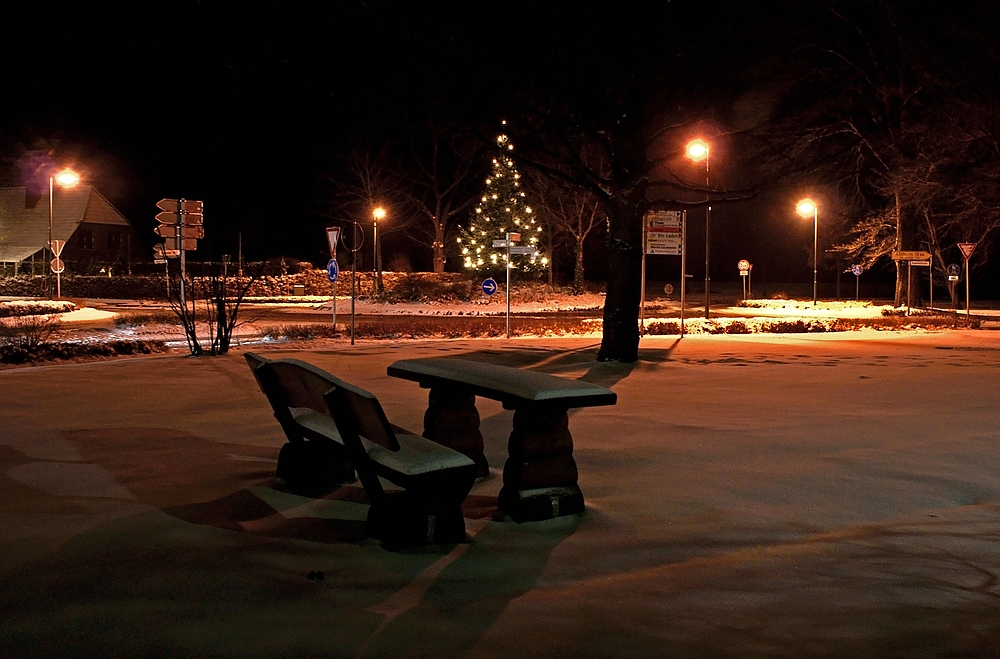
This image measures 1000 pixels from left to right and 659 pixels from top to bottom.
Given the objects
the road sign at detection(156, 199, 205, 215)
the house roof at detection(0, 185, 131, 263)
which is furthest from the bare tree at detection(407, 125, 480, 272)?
the road sign at detection(156, 199, 205, 215)

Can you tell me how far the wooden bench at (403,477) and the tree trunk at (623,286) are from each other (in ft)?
35.1

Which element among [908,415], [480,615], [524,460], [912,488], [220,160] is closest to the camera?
[480,615]

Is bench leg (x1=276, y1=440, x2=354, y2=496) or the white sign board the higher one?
the white sign board

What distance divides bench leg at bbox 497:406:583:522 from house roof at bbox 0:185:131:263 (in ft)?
226

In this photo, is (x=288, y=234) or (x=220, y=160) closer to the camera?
(x=220, y=160)

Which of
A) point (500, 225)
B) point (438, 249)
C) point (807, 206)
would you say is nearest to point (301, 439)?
point (500, 225)

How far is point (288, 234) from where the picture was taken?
7519 centimetres

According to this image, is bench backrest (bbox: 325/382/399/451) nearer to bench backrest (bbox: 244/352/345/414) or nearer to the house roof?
bench backrest (bbox: 244/352/345/414)

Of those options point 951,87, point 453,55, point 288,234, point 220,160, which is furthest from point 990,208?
point 288,234

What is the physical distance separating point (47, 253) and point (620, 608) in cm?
6869

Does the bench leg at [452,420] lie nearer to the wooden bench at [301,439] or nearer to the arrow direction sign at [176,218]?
the wooden bench at [301,439]

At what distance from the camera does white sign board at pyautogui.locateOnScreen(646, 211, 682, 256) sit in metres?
21.7

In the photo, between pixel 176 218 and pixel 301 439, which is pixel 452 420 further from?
pixel 176 218

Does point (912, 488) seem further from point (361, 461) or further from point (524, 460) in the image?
point (361, 461)
